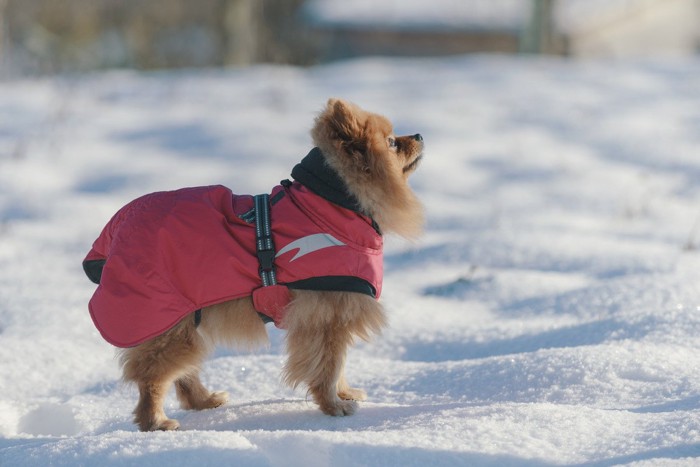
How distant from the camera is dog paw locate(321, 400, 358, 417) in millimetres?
3113

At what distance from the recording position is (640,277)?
454 centimetres

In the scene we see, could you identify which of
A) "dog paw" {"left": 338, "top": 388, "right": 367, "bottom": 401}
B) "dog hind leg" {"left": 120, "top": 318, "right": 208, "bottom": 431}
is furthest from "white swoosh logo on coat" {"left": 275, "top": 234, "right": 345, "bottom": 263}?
"dog paw" {"left": 338, "top": 388, "right": 367, "bottom": 401}

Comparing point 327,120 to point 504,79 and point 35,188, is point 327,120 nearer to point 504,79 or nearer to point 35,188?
point 35,188

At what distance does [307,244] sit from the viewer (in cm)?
297

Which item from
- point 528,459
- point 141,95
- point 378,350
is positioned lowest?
point 528,459

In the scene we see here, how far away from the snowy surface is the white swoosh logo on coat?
656mm

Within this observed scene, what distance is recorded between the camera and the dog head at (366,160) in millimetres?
3105

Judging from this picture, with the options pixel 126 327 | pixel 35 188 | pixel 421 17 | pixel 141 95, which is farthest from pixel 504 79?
pixel 421 17

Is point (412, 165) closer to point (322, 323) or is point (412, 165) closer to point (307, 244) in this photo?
point (307, 244)

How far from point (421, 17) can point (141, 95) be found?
43.4 feet

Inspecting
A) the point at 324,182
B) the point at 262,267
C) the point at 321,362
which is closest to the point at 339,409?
the point at 321,362

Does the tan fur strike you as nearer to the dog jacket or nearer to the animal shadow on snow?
the dog jacket

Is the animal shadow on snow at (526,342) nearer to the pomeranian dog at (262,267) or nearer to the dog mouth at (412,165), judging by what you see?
the pomeranian dog at (262,267)

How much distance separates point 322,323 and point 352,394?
464 mm
